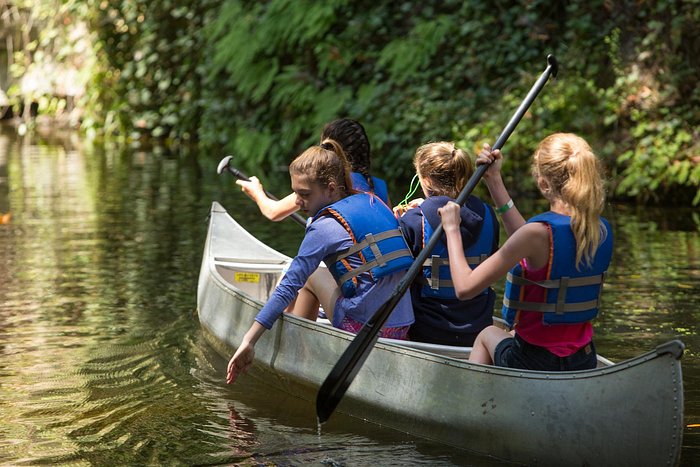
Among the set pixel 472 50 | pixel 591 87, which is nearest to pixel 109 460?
pixel 591 87

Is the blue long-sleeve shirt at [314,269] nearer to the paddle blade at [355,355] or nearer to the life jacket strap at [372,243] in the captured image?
the life jacket strap at [372,243]

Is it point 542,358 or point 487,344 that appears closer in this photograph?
point 542,358

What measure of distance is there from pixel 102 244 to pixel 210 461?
219 inches

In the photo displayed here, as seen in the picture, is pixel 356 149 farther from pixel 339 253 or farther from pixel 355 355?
pixel 355 355

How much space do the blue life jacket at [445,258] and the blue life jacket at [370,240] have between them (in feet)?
0.37

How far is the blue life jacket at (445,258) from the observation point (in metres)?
5.10

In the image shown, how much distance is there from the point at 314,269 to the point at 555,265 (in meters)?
1.27

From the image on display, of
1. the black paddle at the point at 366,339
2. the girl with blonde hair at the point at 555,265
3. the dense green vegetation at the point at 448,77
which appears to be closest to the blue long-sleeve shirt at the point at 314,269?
the black paddle at the point at 366,339

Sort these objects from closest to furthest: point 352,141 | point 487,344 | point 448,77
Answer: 1. point 487,344
2. point 352,141
3. point 448,77

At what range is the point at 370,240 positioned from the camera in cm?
517

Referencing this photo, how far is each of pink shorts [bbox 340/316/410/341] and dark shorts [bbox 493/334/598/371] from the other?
0.78 meters

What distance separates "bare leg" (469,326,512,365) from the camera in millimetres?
4680

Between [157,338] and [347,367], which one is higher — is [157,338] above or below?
below

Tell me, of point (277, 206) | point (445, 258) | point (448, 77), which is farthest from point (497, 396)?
point (448, 77)
